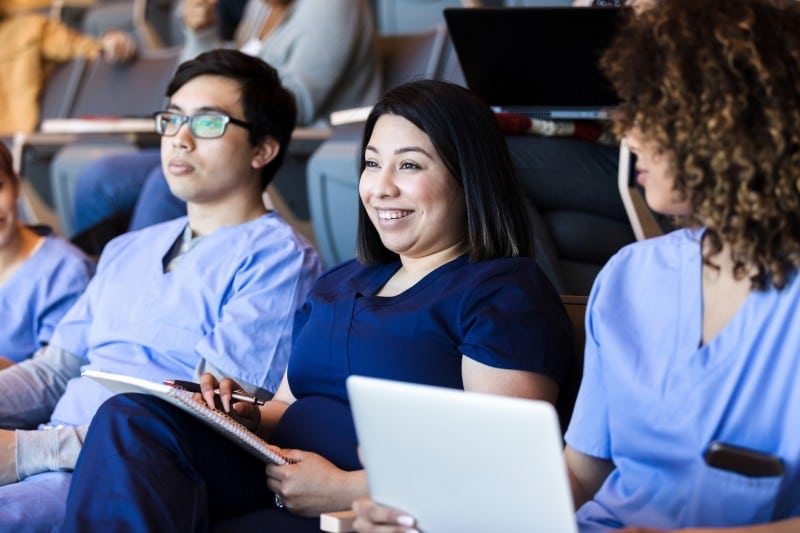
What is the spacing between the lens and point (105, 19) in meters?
5.41

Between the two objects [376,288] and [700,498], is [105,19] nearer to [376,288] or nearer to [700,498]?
[376,288]

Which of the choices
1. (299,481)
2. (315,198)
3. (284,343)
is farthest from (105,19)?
(299,481)

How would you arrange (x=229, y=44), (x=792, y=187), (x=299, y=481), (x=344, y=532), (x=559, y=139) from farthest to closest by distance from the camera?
1. (x=229, y=44)
2. (x=559, y=139)
3. (x=299, y=481)
4. (x=344, y=532)
5. (x=792, y=187)

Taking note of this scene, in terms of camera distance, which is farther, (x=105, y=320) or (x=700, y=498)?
(x=105, y=320)

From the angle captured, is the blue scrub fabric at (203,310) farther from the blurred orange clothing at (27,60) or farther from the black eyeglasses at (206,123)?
the blurred orange clothing at (27,60)

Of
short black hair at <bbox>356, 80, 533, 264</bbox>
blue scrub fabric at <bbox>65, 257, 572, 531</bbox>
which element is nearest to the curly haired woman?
blue scrub fabric at <bbox>65, 257, 572, 531</bbox>

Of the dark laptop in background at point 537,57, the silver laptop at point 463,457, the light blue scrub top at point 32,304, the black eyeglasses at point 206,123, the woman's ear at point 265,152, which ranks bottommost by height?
the light blue scrub top at point 32,304

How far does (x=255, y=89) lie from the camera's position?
2.13 metres

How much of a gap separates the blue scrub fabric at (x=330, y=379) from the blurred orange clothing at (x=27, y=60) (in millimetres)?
3367

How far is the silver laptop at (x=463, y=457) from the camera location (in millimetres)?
1016

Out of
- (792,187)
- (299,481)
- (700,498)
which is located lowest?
(299,481)

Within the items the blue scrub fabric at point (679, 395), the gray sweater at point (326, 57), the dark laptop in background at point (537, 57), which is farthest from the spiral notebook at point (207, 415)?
the gray sweater at point (326, 57)

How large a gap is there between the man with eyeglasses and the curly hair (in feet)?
3.00

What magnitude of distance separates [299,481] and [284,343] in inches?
17.6
